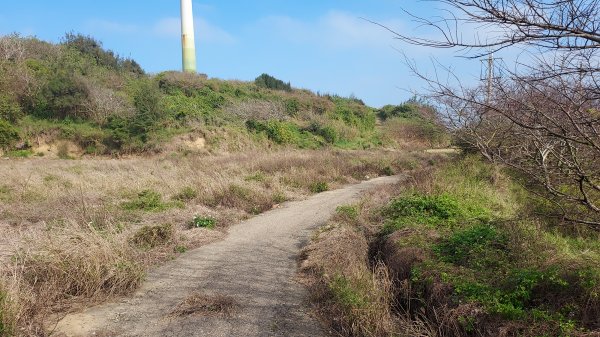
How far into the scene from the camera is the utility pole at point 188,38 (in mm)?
41350

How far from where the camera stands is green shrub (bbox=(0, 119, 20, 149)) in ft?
92.2

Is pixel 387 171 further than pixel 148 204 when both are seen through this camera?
Yes

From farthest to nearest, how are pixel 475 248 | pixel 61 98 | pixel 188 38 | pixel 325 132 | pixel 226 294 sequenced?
pixel 188 38 < pixel 325 132 < pixel 61 98 < pixel 226 294 < pixel 475 248

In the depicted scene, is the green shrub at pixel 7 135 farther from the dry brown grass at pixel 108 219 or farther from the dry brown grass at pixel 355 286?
the dry brown grass at pixel 355 286

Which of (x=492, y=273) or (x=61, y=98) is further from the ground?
(x=61, y=98)

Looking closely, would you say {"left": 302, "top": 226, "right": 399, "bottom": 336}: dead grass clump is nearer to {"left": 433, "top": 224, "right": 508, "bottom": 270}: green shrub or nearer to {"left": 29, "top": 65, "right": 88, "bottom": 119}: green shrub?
{"left": 433, "top": 224, "right": 508, "bottom": 270}: green shrub

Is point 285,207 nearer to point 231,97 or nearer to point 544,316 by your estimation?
point 544,316

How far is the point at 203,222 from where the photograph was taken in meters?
10.1

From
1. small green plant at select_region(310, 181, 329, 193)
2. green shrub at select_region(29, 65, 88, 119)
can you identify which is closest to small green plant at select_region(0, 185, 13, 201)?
small green plant at select_region(310, 181, 329, 193)

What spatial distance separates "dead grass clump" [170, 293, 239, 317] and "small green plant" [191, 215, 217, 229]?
14.9ft

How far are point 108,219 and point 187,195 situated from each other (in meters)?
4.26

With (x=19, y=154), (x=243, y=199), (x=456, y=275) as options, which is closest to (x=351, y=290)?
(x=456, y=275)

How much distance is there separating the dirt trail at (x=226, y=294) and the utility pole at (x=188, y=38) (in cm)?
3709

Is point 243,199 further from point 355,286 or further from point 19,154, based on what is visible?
point 19,154
